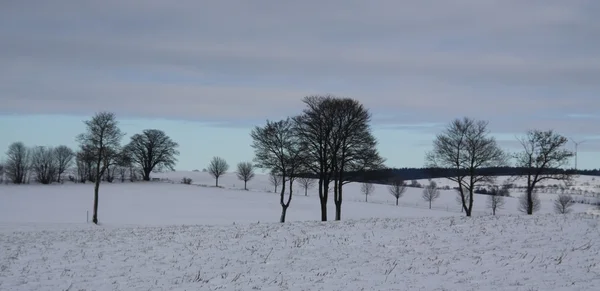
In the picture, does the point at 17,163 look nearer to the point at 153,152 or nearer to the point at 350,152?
the point at 153,152

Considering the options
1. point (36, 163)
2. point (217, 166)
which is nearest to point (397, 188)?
point (217, 166)

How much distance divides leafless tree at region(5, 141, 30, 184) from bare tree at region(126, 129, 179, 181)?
23764 millimetres

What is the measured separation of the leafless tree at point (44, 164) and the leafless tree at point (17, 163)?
148 centimetres

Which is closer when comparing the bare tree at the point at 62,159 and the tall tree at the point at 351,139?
the tall tree at the point at 351,139

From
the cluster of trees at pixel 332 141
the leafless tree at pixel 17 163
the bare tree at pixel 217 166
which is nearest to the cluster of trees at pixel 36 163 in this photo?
the leafless tree at pixel 17 163

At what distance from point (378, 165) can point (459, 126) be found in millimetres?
9013

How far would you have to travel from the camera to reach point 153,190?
80.8 metres

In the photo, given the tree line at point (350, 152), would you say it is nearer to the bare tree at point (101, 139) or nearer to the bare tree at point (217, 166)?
the bare tree at point (101, 139)

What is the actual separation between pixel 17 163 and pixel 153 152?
1219 inches

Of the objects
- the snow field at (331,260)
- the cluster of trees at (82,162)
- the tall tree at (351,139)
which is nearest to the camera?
the snow field at (331,260)

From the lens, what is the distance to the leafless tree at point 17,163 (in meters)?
96.1

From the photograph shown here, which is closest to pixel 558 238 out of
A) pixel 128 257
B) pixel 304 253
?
pixel 304 253

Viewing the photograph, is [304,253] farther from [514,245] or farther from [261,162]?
[261,162]

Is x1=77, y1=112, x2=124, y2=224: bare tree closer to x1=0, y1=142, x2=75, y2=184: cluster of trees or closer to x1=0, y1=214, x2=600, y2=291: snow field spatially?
x1=0, y1=214, x2=600, y2=291: snow field
